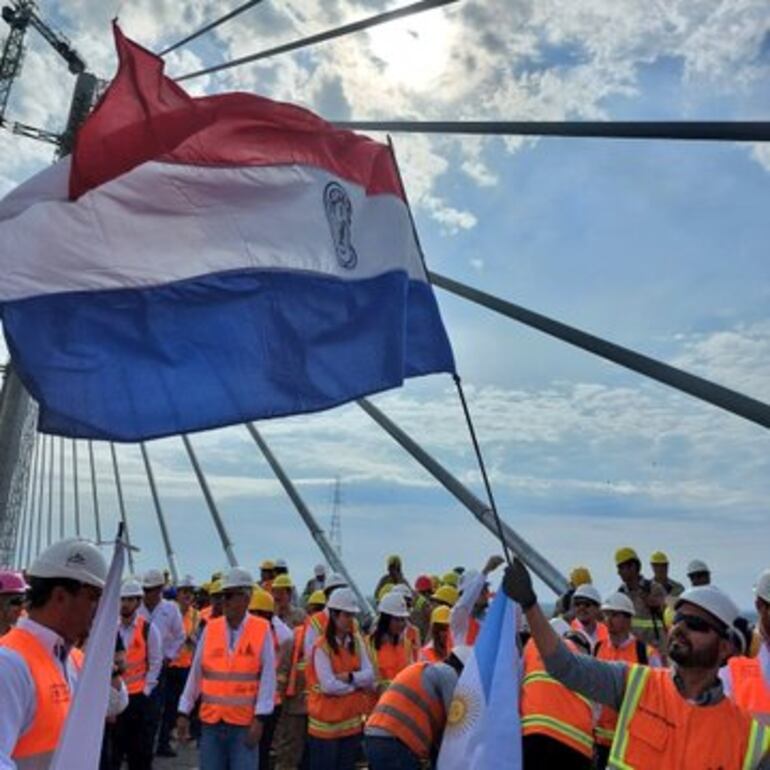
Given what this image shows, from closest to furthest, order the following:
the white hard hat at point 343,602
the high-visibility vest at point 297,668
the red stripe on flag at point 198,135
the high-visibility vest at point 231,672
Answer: the red stripe on flag at point 198,135 < the high-visibility vest at point 231,672 < the white hard hat at point 343,602 < the high-visibility vest at point 297,668

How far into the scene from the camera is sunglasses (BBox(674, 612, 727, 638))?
12.0ft

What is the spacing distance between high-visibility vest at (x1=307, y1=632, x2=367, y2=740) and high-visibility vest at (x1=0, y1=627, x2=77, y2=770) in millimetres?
4496

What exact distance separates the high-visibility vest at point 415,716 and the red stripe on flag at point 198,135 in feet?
8.84

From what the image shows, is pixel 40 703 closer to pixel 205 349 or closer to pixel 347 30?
pixel 205 349

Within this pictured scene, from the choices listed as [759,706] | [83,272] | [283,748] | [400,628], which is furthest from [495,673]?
[283,748]

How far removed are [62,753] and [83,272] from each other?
74.7 inches

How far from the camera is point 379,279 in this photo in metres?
4.46

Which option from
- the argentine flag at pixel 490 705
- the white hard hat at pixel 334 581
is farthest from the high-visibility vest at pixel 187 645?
the argentine flag at pixel 490 705

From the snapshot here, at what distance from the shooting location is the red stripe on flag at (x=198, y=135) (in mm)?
3891

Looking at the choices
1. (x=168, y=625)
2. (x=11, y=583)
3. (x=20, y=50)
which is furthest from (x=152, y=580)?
(x=20, y=50)

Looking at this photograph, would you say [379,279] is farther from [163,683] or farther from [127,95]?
[163,683]

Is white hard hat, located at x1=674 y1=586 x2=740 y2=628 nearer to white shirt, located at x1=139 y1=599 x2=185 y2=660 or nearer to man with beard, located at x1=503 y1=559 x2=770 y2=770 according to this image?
man with beard, located at x1=503 y1=559 x2=770 y2=770

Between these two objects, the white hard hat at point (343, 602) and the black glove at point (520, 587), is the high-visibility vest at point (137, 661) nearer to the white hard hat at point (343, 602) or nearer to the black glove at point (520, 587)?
the white hard hat at point (343, 602)

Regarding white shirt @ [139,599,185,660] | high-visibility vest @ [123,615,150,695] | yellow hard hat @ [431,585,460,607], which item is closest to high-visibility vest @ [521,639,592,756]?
yellow hard hat @ [431,585,460,607]
